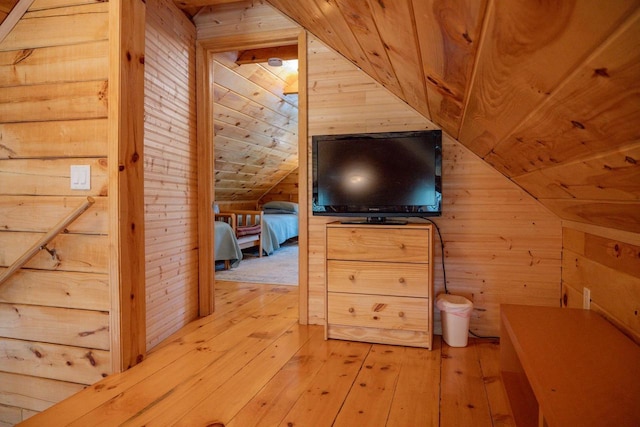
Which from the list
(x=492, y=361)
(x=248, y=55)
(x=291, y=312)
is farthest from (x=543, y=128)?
(x=248, y=55)

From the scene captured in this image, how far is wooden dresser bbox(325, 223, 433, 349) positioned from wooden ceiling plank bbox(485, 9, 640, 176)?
1016mm

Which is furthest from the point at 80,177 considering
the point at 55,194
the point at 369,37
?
the point at 369,37

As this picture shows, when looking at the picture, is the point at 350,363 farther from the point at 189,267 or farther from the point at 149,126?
the point at 149,126

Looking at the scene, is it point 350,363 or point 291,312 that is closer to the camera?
point 350,363

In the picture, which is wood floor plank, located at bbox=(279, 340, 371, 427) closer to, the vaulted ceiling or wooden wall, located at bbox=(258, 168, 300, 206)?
the vaulted ceiling

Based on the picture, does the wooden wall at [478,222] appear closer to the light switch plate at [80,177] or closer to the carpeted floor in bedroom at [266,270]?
the light switch plate at [80,177]

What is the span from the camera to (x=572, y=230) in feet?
6.57

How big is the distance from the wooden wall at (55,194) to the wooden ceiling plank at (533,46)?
1749mm

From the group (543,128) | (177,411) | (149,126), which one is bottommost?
(177,411)

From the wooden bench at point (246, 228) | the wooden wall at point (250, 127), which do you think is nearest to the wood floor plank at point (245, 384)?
the wooden wall at point (250, 127)

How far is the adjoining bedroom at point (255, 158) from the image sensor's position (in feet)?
12.2

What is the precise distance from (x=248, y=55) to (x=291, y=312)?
7.68 ft

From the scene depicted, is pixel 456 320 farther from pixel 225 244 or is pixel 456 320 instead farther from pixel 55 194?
pixel 225 244

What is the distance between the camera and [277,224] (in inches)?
243
